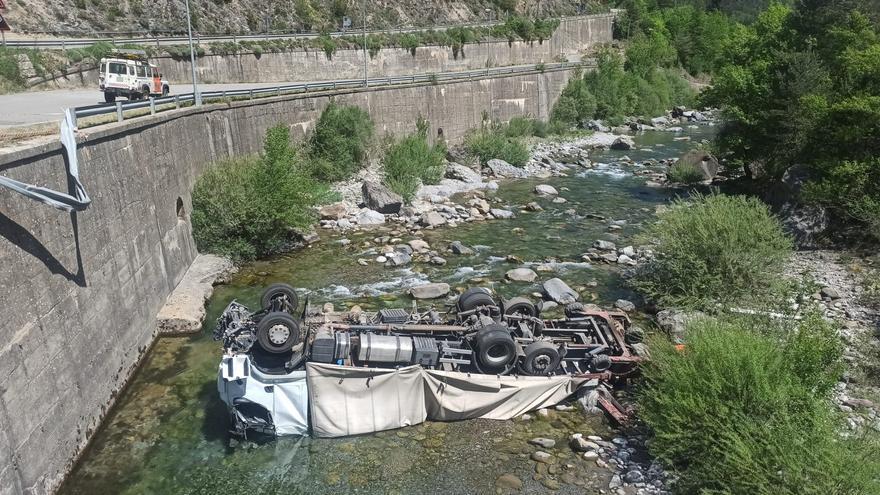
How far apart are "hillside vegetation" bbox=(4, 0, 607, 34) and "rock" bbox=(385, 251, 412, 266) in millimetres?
28500

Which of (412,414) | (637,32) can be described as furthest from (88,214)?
(637,32)

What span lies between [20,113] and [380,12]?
49.5 m

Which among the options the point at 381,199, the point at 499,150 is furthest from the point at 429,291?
the point at 499,150

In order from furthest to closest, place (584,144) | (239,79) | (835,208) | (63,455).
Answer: (584,144) → (239,79) → (835,208) → (63,455)

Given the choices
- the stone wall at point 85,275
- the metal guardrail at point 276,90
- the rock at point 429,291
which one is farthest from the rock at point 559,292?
the metal guardrail at point 276,90

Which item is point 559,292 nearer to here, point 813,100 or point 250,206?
point 250,206

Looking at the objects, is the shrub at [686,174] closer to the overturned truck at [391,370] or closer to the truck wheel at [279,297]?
the overturned truck at [391,370]

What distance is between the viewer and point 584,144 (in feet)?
149

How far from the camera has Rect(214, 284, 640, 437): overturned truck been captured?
1112 cm

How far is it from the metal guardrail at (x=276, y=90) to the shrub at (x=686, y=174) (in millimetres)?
16303

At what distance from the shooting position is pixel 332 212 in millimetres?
25438

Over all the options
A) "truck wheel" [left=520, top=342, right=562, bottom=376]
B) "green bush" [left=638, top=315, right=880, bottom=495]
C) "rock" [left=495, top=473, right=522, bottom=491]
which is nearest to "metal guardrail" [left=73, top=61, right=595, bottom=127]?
"truck wheel" [left=520, top=342, right=562, bottom=376]

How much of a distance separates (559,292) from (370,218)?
10566 millimetres

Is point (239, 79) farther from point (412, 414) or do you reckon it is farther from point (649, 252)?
point (412, 414)
